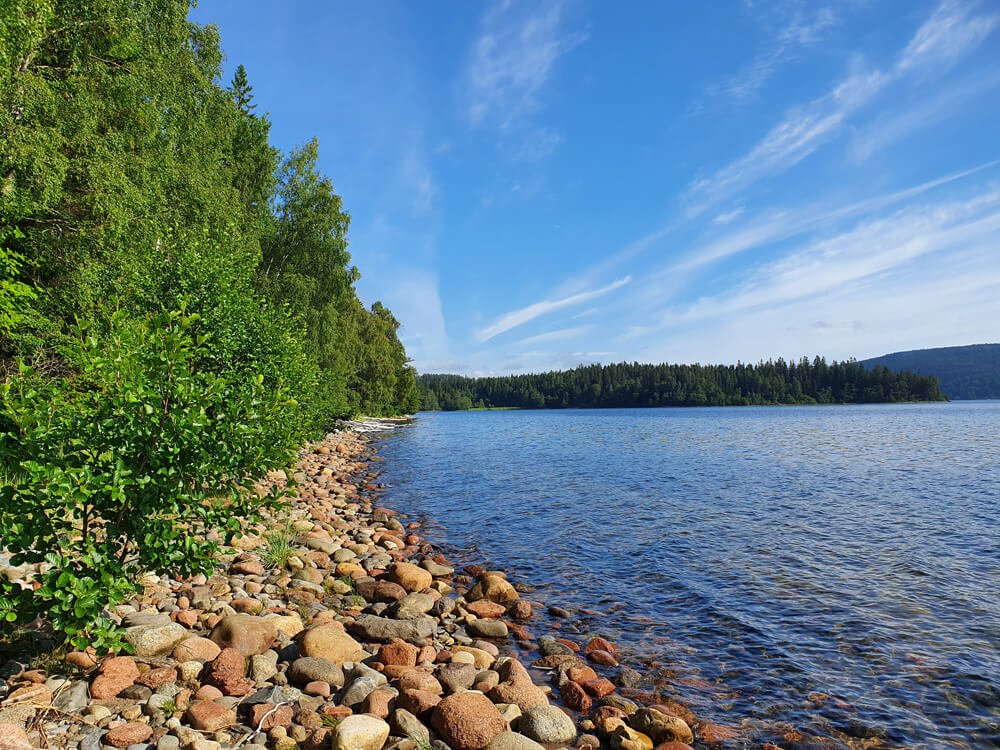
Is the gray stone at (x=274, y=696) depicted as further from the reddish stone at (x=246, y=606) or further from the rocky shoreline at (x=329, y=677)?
the reddish stone at (x=246, y=606)

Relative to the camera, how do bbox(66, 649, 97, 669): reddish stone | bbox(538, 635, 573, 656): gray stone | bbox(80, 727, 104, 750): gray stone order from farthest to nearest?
bbox(538, 635, 573, 656): gray stone, bbox(66, 649, 97, 669): reddish stone, bbox(80, 727, 104, 750): gray stone

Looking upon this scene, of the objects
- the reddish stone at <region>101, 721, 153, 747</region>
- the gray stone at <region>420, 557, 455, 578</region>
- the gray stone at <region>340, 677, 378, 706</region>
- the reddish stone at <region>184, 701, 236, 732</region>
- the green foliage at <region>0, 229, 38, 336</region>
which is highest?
the green foliage at <region>0, 229, 38, 336</region>

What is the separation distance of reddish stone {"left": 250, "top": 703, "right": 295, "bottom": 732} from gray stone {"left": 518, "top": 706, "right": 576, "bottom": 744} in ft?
9.60

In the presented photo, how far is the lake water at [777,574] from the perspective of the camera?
27.2ft

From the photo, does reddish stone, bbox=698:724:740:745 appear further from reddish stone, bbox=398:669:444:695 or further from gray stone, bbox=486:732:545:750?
reddish stone, bbox=398:669:444:695

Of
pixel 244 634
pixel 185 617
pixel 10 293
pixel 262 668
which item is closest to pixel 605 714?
pixel 262 668

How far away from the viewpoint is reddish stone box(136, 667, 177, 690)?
6281mm

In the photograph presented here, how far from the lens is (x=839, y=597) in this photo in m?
12.1

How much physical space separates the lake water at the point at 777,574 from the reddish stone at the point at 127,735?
7199 mm

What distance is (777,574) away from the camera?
13.7 meters

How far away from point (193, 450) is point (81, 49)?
2058cm

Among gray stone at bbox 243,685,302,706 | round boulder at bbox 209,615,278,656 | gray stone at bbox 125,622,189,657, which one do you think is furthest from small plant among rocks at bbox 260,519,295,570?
gray stone at bbox 243,685,302,706

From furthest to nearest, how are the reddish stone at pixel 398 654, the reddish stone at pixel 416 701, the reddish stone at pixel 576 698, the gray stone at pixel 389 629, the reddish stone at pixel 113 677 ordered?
the gray stone at pixel 389 629 < the reddish stone at pixel 398 654 < the reddish stone at pixel 576 698 < the reddish stone at pixel 416 701 < the reddish stone at pixel 113 677

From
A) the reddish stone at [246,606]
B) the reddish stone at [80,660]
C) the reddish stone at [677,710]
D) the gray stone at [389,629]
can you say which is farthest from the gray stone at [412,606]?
the reddish stone at [80,660]
